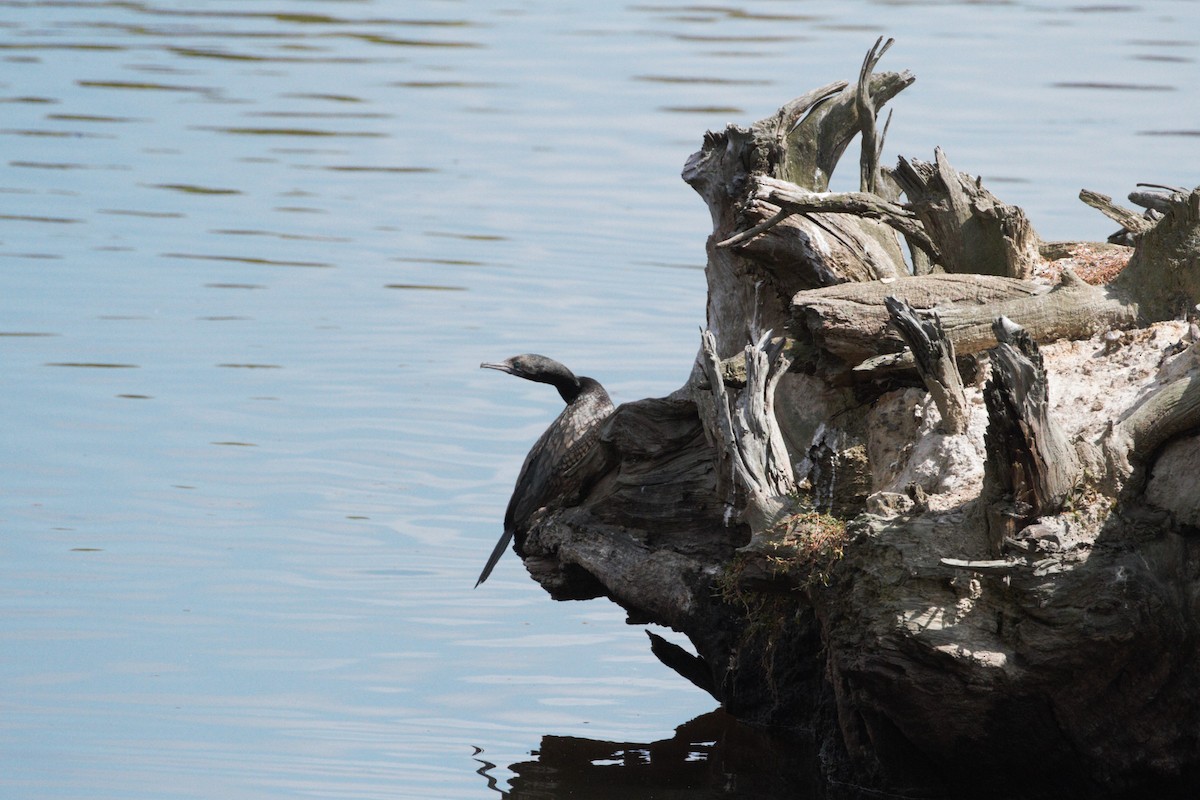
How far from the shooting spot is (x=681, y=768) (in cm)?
625

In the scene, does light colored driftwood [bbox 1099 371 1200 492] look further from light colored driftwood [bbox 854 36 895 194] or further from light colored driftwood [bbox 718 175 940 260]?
light colored driftwood [bbox 854 36 895 194]

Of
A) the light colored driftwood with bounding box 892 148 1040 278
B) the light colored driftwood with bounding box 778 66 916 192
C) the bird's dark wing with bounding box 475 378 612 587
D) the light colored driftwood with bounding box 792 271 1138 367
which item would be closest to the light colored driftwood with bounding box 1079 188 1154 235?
the light colored driftwood with bounding box 892 148 1040 278

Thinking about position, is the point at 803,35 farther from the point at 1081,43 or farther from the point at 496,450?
the point at 496,450

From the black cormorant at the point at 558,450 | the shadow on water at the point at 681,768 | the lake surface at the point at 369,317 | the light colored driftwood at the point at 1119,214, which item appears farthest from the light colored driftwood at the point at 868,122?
the shadow on water at the point at 681,768

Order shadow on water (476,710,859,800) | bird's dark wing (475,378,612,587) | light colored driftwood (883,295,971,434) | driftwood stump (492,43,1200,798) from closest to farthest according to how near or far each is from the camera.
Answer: driftwood stump (492,43,1200,798), light colored driftwood (883,295,971,434), shadow on water (476,710,859,800), bird's dark wing (475,378,612,587)

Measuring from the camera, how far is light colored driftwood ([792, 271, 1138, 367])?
579cm

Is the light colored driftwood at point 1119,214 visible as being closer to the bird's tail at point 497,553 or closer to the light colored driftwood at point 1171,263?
the light colored driftwood at point 1171,263

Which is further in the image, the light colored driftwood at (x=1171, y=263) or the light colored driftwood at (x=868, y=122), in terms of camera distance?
the light colored driftwood at (x=868, y=122)

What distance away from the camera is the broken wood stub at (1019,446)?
4.77m

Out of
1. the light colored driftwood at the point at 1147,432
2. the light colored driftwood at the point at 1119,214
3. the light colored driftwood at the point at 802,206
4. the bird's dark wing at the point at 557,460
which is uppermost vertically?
the light colored driftwood at the point at 1119,214

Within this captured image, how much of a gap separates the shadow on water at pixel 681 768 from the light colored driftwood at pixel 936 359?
4.37 ft

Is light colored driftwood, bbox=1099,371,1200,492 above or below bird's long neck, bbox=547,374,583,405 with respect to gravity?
above

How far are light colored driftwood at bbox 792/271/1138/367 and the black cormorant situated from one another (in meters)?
1.57

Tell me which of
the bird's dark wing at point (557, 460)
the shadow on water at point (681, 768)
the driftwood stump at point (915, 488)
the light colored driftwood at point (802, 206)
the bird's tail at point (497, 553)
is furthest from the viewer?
the bird's tail at point (497, 553)
